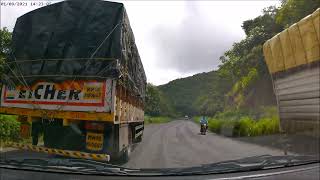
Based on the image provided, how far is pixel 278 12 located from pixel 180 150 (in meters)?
1.15

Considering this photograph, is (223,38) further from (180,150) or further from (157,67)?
(180,150)

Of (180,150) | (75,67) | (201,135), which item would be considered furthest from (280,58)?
(75,67)

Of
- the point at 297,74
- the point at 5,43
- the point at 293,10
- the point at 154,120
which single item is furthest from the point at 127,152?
the point at 293,10

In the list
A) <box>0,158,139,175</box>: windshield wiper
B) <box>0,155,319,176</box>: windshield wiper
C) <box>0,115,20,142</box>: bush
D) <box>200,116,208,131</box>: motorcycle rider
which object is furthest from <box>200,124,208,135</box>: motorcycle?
<box>0,115,20,142</box>: bush

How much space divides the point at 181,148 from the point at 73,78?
0.87 m

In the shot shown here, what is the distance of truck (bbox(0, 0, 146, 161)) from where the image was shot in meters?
2.53

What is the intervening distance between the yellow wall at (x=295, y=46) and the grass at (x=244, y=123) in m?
0.33

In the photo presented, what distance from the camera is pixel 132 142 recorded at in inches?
108

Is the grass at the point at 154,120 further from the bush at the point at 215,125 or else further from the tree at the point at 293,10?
the tree at the point at 293,10

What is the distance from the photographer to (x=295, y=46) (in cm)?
246

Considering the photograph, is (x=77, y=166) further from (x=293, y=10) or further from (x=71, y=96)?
(x=293, y=10)

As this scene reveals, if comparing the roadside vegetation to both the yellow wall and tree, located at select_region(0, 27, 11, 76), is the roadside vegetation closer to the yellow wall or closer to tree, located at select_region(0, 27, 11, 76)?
tree, located at select_region(0, 27, 11, 76)

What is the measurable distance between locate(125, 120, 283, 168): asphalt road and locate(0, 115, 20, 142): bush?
0.87 m

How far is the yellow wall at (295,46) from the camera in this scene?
231 centimetres
